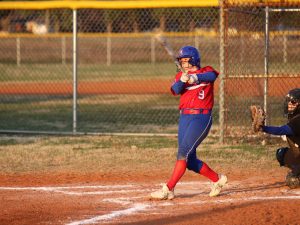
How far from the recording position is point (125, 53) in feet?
123

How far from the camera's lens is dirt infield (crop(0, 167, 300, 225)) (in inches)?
309

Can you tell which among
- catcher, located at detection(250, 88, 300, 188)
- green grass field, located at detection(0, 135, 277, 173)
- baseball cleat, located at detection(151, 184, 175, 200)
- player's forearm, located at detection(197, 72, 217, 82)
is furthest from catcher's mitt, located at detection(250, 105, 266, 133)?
green grass field, located at detection(0, 135, 277, 173)

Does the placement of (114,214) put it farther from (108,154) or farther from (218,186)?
(108,154)

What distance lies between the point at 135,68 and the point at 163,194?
26499 mm

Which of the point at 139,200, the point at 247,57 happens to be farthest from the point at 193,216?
the point at 247,57

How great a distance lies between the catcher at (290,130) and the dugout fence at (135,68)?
11.1ft

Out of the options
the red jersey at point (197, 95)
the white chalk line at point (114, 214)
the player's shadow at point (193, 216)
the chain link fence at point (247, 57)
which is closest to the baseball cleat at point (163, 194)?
the white chalk line at point (114, 214)

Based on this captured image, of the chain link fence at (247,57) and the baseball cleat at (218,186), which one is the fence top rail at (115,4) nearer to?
the chain link fence at (247,57)

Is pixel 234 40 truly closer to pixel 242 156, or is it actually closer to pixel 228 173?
pixel 242 156

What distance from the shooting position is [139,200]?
350 inches

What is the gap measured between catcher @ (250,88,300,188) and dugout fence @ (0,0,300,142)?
3397 millimetres

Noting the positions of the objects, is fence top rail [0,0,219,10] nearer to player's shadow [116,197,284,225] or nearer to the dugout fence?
the dugout fence

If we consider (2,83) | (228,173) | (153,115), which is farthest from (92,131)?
(2,83)

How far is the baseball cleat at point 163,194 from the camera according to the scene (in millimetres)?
8820
